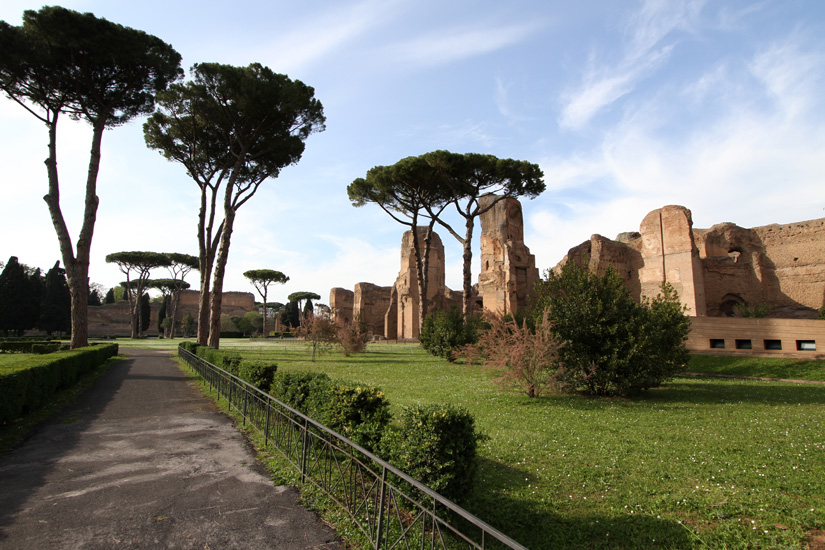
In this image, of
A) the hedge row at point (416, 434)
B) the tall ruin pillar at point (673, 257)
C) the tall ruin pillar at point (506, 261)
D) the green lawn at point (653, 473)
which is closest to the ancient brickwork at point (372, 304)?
the tall ruin pillar at point (506, 261)

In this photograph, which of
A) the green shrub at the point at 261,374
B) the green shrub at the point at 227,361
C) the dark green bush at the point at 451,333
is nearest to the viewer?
the green shrub at the point at 261,374

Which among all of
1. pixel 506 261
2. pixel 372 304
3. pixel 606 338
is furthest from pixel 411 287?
pixel 606 338

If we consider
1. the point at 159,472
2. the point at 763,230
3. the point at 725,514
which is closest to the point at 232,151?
the point at 159,472

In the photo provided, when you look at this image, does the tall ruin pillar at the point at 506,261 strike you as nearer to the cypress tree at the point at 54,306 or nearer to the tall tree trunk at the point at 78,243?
the tall tree trunk at the point at 78,243

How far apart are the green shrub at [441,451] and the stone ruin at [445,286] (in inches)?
471

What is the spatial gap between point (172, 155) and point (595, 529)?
860 inches

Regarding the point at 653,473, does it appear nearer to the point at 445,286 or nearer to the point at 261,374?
the point at 261,374

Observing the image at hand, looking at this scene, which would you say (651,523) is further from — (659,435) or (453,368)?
(453,368)

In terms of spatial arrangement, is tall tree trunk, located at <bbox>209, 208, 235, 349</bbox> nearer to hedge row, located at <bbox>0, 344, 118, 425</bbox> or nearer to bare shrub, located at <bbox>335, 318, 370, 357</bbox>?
bare shrub, located at <bbox>335, 318, 370, 357</bbox>

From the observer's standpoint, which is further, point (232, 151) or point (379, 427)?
point (232, 151)

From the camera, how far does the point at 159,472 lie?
4.36 metres

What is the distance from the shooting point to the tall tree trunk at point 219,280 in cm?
1686

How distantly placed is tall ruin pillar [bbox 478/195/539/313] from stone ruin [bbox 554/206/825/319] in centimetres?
409

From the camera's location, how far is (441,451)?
3166 millimetres
